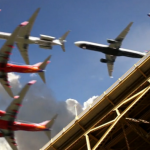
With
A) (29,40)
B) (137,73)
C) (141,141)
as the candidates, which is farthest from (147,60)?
(29,40)

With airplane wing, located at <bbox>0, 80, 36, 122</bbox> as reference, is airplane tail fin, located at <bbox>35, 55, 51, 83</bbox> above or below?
above

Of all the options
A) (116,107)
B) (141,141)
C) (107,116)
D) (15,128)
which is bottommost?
(15,128)

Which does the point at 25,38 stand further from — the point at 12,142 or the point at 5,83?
the point at 12,142

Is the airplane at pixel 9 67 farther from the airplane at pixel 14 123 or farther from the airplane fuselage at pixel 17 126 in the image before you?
the airplane fuselage at pixel 17 126

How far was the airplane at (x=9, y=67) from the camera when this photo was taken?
3350 cm

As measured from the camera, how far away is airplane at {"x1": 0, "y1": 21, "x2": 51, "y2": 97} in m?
33.5

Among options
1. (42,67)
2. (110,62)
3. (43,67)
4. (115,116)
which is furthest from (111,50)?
(115,116)

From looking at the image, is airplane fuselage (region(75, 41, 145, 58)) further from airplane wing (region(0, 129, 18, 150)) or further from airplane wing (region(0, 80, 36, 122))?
airplane wing (region(0, 129, 18, 150))

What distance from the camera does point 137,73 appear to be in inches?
1008

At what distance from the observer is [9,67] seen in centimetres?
3512

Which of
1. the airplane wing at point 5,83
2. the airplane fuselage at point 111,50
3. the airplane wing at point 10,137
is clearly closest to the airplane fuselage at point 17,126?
the airplane wing at point 10,137

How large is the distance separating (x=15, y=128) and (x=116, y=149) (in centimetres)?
1698

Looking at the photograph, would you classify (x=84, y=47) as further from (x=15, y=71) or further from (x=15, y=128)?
(x=15, y=128)

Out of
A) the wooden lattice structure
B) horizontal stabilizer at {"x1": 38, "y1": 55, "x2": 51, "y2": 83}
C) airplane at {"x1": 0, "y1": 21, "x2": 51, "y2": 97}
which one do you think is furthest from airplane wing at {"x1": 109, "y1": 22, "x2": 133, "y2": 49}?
the wooden lattice structure
